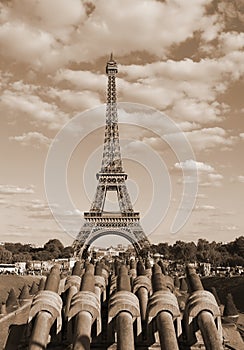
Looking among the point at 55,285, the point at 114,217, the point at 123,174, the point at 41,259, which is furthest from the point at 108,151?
the point at 55,285

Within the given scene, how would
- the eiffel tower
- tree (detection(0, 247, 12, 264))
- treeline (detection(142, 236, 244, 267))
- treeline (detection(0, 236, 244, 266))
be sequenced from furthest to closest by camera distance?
tree (detection(0, 247, 12, 264)) → treeline (detection(0, 236, 244, 266)) → treeline (detection(142, 236, 244, 267)) → the eiffel tower

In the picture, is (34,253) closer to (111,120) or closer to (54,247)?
(54,247)

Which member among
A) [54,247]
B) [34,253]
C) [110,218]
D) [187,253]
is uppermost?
[54,247]

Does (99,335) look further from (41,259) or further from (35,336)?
(41,259)

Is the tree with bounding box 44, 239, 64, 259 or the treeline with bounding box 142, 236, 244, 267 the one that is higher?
the tree with bounding box 44, 239, 64, 259

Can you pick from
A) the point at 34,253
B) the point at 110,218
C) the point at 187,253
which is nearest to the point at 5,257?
the point at 34,253

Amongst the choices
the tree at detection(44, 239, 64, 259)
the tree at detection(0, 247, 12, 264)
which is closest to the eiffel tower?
the tree at detection(0, 247, 12, 264)

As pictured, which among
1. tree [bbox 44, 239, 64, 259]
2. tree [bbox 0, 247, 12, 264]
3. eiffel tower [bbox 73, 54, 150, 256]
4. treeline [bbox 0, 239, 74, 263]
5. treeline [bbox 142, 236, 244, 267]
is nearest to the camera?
eiffel tower [bbox 73, 54, 150, 256]

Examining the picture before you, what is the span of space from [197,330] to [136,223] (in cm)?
5899

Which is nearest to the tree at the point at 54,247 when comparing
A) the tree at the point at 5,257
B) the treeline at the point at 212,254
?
the tree at the point at 5,257

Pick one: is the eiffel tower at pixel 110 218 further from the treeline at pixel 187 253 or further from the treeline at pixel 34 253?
the treeline at pixel 34 253

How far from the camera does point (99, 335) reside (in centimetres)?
1416

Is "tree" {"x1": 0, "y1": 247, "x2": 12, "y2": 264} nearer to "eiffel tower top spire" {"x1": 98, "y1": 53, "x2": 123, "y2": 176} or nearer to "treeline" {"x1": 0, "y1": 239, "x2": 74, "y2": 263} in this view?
"treeline" {"x1": 0, "y1": 239, "x2": 74, "y2": 263}

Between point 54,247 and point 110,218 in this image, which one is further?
point 54,247
